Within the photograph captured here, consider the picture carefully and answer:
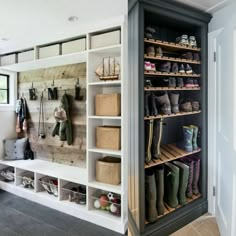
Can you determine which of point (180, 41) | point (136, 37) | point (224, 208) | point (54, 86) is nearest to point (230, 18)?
point (180, 41)

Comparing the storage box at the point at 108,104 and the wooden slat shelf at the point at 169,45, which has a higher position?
the wooden slat shelf at the point at 169,45

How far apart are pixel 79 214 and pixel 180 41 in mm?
1233

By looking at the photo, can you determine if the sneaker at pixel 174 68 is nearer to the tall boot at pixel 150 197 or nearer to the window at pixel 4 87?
the tall boot at pixel 150 197

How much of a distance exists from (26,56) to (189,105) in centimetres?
143

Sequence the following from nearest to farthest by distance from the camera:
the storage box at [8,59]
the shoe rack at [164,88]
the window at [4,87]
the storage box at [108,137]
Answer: the shoe rack at [164,88], the storage box at [108,137], the window at [4,87], the storage box at [8,59]

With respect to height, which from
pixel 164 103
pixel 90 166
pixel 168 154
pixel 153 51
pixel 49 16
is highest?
pixel 49 16

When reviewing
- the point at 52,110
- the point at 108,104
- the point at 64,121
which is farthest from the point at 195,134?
the point at 52,110

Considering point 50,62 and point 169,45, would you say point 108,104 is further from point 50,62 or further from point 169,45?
point 169,45

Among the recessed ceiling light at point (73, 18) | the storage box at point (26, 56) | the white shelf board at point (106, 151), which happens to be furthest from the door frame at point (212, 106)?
the storage box at point (26, 56)

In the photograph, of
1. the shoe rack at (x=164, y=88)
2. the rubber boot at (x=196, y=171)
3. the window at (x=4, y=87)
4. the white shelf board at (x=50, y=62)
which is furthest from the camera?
the window at (x=4, y=87)

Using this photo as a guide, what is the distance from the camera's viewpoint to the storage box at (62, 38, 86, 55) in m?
1.25

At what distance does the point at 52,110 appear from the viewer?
5.34 ft

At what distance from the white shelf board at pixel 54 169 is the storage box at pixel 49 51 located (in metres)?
0.80

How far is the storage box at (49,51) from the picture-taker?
1331mm
